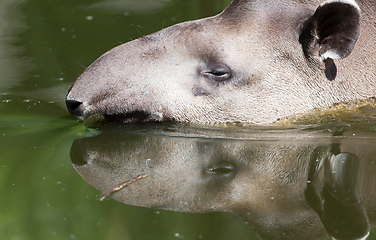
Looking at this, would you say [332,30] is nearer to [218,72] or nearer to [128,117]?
[218,72]

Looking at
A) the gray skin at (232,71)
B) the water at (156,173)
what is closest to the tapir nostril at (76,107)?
the gray skin at (232,71)

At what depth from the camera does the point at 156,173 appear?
3.46 meters

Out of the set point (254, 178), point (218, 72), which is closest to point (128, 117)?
point (218, 72)

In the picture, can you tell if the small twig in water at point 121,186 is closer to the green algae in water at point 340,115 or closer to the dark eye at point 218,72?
the dark eye at point 218,72

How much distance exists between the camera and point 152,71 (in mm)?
4414

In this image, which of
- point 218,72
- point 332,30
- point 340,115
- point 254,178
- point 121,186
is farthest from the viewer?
point 340,115

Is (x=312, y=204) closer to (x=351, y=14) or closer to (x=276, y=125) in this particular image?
(x=276, y=125)

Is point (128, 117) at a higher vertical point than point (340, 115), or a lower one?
higher

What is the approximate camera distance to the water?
284 centimetres

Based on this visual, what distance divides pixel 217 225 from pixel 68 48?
19.8 ft

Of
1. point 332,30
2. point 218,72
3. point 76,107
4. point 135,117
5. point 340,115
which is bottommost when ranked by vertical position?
point 340,115

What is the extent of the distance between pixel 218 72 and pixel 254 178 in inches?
53.8

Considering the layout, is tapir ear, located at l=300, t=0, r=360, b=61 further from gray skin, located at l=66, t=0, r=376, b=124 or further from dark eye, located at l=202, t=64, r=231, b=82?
dark eye, located at l=202, t=64, r=231, b=82

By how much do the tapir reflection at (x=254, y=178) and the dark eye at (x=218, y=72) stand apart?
64 centimetres
